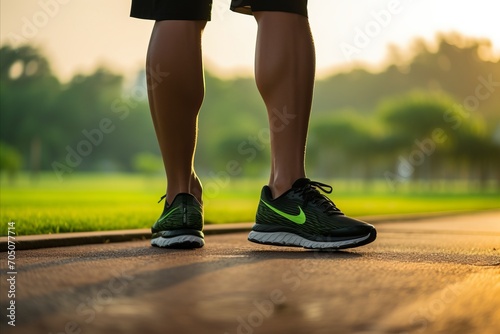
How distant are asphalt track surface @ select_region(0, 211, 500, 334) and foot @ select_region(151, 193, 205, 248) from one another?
0.32m

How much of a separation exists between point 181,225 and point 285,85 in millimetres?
697

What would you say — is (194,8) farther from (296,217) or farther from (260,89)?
(296,217)

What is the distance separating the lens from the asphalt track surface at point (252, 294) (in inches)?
56.2

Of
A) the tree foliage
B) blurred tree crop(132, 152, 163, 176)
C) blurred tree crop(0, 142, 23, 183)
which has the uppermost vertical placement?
the tree foliage

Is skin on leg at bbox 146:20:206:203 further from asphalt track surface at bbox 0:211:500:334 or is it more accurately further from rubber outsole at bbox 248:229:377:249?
asphalt track surface at bbox 0:211:500:334

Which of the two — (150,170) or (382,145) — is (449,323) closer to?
(382,145)

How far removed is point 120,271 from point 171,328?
776mm

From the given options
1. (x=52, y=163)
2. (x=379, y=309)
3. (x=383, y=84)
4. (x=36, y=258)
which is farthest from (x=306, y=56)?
(x=383, y=84)

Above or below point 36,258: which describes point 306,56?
above

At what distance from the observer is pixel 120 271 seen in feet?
6.97

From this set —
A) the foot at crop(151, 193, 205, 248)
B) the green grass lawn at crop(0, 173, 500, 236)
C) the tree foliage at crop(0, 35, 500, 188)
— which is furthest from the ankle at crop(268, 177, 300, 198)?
the tree foliage at crop(0, 35, 500, 188)

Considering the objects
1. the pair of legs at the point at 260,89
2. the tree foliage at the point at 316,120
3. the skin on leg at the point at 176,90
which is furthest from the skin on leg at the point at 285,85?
the tree foliage at the point at 316,120


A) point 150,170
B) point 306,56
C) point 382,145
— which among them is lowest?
point 150,170

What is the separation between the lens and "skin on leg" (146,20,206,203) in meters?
3.16
